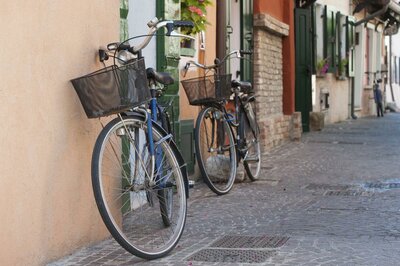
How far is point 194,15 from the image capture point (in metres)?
8.26

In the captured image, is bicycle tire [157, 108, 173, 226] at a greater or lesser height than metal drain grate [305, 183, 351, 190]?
greater

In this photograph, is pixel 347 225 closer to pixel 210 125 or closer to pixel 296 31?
Result: pixel 210 125

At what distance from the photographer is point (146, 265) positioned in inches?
180

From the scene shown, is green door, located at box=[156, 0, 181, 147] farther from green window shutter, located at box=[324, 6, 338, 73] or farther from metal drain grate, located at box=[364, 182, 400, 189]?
green window shutter, located at box=[324, 6, 338, 73]

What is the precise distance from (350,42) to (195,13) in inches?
576

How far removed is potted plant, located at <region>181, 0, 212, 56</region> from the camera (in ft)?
27.0

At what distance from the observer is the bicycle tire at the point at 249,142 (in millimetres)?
7953

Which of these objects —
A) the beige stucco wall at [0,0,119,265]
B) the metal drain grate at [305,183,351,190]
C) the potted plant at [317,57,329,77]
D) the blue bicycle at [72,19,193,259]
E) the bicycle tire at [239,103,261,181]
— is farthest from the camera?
the potted plant at [317,57,329,77]

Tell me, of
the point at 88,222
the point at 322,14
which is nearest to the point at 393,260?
the point at 88,222

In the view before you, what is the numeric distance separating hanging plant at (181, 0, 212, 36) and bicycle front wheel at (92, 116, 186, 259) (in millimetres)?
3259

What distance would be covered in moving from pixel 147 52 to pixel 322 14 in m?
12.0

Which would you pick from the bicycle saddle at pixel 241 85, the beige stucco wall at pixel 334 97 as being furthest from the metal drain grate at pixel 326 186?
the beige stucco wall at pixel 334 97

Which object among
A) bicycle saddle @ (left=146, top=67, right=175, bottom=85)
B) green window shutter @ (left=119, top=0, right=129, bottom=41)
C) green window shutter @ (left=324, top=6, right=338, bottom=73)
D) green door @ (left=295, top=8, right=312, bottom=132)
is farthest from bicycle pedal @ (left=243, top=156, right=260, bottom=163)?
green window shutter @ (left=324, top=6, right=338, bottom=73)

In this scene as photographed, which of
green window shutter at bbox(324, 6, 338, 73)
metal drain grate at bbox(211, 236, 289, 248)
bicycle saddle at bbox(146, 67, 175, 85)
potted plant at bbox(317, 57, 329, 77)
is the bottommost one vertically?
metal drain grate at bbox(211, 236, 289, 248)
